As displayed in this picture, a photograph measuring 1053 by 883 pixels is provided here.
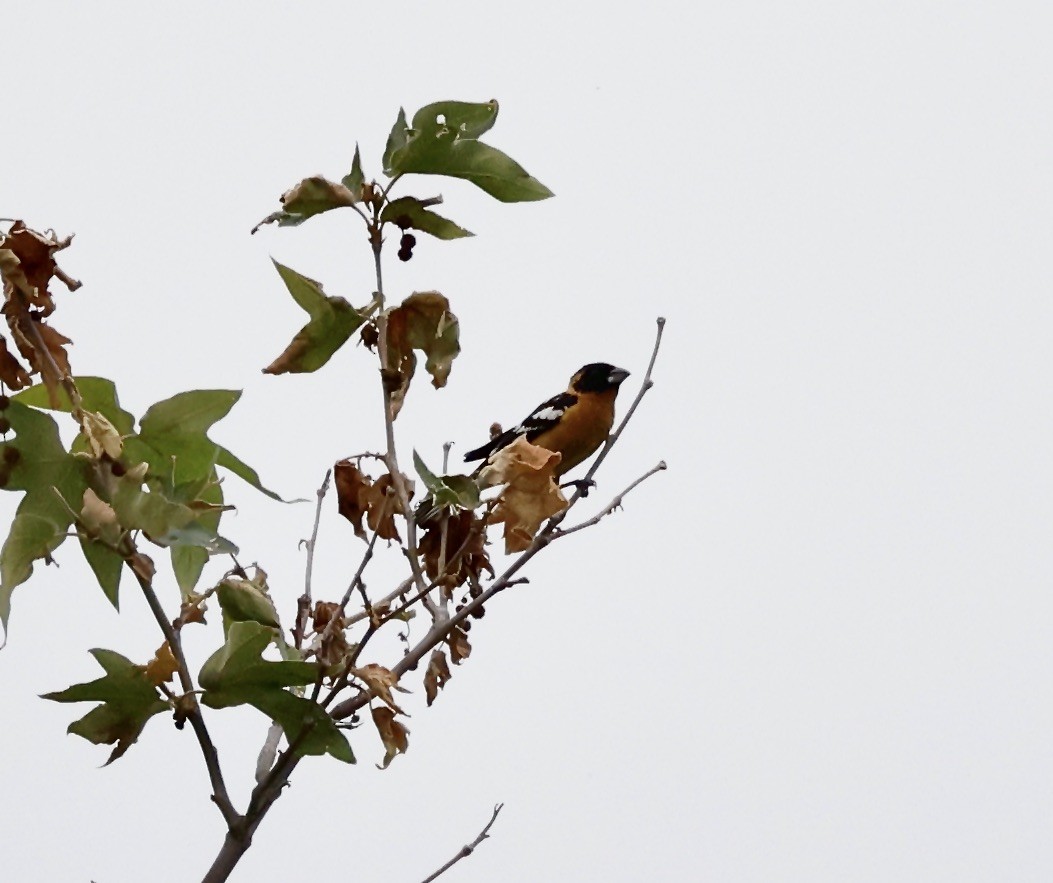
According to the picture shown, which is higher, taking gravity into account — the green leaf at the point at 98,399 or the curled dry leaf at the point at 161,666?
the green leaf at the point at 98,399

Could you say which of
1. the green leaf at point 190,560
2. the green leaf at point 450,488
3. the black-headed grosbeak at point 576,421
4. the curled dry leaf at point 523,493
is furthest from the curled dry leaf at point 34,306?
the black-headed grosbeak at point 576,421

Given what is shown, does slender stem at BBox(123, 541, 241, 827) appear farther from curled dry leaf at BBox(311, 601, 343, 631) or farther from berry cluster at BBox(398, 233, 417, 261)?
berry cluster at BBox(398, 233, 417, 261)

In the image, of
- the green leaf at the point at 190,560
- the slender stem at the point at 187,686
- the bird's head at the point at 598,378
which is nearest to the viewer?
the slender stem at the point at 187,686

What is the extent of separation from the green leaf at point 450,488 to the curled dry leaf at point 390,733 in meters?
0.27

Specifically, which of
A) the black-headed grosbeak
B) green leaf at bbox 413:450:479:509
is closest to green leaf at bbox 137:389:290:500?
green leaf at bbox 413:450:479:509

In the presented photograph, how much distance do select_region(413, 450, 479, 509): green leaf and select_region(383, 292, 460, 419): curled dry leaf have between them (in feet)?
0.46

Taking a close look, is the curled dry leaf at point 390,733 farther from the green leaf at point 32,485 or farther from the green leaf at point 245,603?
the green leaf at point 32,485

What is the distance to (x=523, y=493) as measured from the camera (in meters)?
1.72

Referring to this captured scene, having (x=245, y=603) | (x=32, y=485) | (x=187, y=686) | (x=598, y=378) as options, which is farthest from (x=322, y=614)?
(x=598, y=378)

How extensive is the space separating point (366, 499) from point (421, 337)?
0.76ft

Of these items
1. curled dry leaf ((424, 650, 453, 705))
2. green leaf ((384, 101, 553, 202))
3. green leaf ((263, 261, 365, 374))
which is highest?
green leaf ((384, 101, 553, 202))

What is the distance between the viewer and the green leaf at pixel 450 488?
166 centimetres

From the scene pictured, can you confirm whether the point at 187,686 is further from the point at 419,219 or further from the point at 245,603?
the point at 419,219

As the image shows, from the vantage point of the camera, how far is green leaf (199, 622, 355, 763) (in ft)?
4.86
